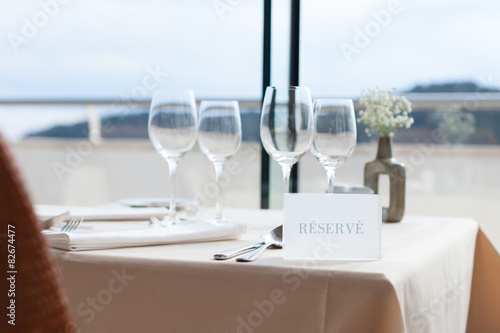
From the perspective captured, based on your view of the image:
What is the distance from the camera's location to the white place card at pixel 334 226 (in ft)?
3.12

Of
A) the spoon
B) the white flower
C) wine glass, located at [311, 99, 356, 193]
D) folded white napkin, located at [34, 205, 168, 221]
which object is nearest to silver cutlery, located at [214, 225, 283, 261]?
the spoon

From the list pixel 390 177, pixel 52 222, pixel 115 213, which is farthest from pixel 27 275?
pixel 390 177

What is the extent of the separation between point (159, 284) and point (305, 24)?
1.98 meters

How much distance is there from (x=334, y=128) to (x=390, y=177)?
414 mm

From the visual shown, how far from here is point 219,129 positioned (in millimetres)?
1194

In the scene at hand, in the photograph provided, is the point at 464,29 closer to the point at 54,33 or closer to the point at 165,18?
the point at 165,18

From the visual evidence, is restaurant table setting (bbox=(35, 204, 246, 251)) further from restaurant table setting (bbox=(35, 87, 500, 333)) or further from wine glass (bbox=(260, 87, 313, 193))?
wine glass (bbox=(260, 87, 313, 193))

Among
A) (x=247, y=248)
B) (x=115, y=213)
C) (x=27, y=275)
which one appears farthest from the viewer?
(x=115, y=213)

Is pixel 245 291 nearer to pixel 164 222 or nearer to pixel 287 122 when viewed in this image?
pixel 287 122

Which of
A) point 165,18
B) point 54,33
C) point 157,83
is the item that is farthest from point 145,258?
point 54,33

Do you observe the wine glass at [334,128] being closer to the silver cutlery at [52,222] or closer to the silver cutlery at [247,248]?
the silver cutlery at [247,248]

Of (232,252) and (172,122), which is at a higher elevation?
(172,122)

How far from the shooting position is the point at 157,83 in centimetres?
372

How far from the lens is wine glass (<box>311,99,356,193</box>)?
1121 mm
